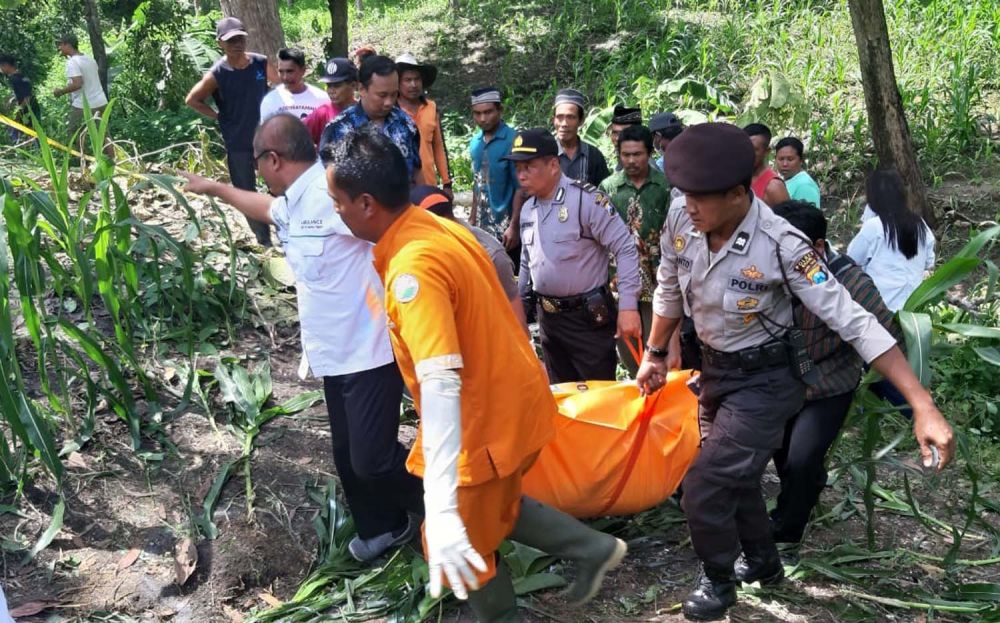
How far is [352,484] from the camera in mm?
3607

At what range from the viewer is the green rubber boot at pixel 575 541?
9.87 ft

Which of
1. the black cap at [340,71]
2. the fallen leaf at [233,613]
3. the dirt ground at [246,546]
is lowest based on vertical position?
the fallen leaf at [233,613]

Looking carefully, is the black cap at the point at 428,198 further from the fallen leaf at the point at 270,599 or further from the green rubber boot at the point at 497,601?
the fallen leaf at the point at 270,599

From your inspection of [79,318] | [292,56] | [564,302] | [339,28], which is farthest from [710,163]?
[339,28]

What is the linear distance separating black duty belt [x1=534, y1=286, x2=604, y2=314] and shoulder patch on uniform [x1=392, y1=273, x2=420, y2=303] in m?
2.18

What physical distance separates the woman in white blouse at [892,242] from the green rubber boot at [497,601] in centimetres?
278

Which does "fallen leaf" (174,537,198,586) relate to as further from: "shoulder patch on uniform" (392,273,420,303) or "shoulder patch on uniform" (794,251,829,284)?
"shoulder patch on uniform" (794,251,829,284)

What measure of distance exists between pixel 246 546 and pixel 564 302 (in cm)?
180

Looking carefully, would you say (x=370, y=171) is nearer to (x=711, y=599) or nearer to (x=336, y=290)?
(x=336, y=290)

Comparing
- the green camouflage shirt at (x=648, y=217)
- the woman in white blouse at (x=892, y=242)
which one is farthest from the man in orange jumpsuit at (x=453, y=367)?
the woman in white blouse at (x=892, y=242)

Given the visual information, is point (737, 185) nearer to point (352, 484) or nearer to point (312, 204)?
point (312, 204)

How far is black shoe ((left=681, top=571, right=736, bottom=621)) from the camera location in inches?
128

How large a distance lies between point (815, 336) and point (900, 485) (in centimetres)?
153

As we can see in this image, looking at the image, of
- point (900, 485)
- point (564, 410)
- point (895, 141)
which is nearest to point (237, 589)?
point (564, 410)
